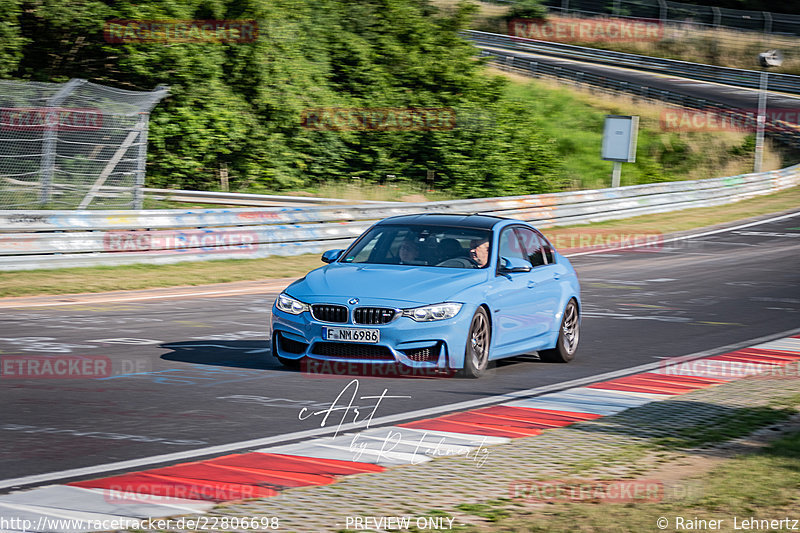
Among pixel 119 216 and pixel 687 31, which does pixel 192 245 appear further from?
pixel 687 31

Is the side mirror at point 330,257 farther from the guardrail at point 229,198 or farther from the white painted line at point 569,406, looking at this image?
the guardrail at point 229,198

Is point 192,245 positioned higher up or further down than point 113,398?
further down

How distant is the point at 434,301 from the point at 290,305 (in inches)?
52.1

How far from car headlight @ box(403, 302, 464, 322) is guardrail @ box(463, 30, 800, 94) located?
61.0 m

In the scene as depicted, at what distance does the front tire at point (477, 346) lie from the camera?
1005 cm

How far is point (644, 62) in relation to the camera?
7281 centimetres

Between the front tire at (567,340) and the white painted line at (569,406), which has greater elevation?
the white painted line at (569,406)

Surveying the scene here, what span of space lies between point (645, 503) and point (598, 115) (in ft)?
156

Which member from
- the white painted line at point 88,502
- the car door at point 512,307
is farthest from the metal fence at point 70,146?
the white painted line at point 88,502

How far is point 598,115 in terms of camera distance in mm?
51938

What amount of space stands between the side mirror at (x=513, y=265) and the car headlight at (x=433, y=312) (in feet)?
3.64

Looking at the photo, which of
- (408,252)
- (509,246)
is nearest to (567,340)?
(509,246)

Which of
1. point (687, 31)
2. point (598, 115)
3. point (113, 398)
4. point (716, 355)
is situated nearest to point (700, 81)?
point (687, 31)

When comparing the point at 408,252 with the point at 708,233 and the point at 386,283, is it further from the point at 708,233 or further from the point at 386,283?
the point at 708,233
